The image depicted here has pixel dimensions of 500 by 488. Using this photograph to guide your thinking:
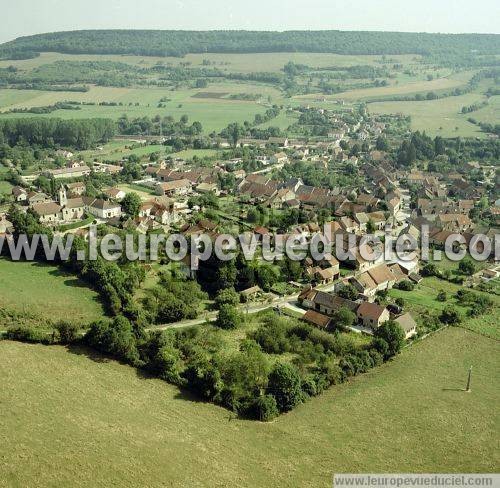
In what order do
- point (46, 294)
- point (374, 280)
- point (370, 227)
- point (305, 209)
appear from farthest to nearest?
point (305, 209)
point (370, 227)
point (374, 280)
point (46, 294)

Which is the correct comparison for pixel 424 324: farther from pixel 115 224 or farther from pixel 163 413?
pixel 115 224

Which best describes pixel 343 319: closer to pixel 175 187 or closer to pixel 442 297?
pixel 442 297

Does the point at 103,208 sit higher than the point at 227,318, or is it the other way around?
the point at 103,208

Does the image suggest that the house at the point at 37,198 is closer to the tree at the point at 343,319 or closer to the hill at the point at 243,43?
the tree at the point at 343,319

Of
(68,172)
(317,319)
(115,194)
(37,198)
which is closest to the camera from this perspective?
(317,319)

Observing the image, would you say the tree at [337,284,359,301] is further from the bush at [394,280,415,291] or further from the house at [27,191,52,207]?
the house at [27,191,52,207]

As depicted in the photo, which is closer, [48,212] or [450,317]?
[450,317]

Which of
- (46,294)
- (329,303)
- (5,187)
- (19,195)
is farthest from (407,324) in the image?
(5,187)

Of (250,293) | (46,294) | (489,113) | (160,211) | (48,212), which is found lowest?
(250,293)
